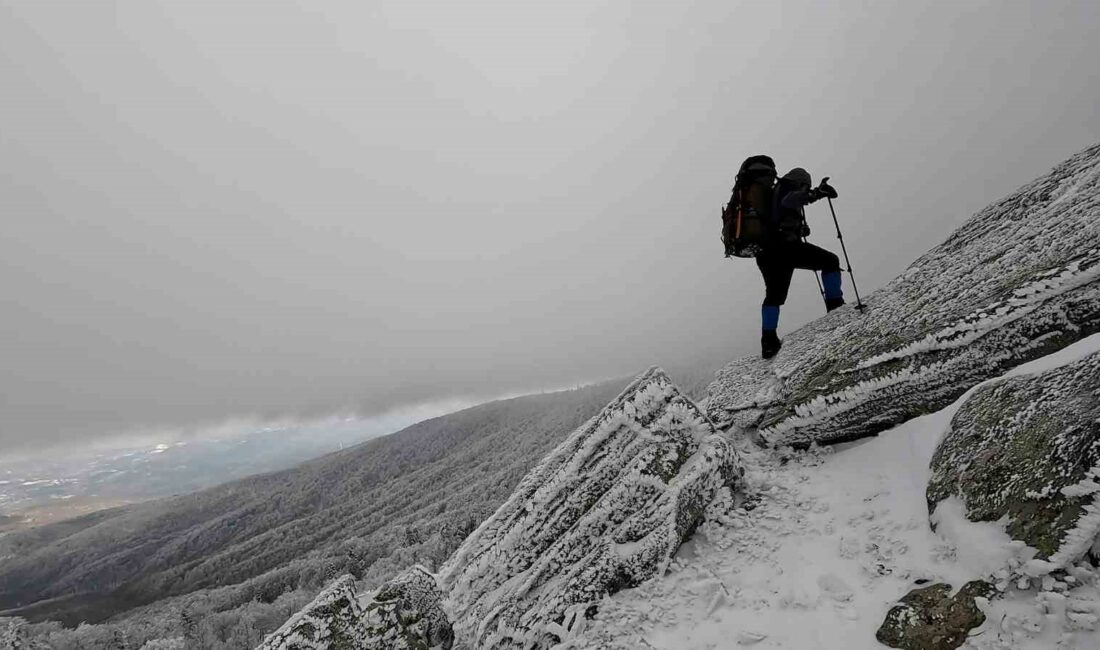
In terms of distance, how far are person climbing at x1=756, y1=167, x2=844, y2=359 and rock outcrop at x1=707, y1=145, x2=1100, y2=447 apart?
1.35 meters

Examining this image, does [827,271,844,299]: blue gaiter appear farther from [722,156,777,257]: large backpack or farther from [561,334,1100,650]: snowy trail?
[561,334,1100,650]: snowy trail

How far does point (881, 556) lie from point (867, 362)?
5.21m

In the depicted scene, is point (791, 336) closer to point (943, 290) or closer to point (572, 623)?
point (943, 290)

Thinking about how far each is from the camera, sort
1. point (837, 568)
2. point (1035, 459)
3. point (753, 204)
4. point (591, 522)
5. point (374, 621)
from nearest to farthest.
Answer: point (1035, 459) < point (837, 568) < point (374, 621) < point (591, 522) < point (753, 204)

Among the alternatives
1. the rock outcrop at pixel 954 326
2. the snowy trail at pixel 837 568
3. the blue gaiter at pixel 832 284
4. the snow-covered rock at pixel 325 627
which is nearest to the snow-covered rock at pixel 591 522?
the snowy trail at pixel 837 568

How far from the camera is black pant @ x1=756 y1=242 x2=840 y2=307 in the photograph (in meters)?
13.7

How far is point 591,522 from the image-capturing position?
35.0ft

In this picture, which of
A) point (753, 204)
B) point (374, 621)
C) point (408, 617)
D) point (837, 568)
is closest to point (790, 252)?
point (753, 204)

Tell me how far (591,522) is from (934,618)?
20.4ft

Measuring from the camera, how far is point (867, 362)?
11.3 metres

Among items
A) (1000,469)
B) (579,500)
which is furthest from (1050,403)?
(579,500)

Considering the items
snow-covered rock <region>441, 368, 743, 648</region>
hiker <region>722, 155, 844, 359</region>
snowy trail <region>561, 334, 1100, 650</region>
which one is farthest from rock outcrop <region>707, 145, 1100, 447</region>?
snow-covered rock <region>441, 368, 743, 648</region>

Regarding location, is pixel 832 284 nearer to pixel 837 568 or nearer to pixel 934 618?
pixel 837 568

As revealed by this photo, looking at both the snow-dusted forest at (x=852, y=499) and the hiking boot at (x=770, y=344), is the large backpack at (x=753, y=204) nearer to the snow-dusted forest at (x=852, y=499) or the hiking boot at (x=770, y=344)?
the snow-dusted forest at (x=852, y=499)
